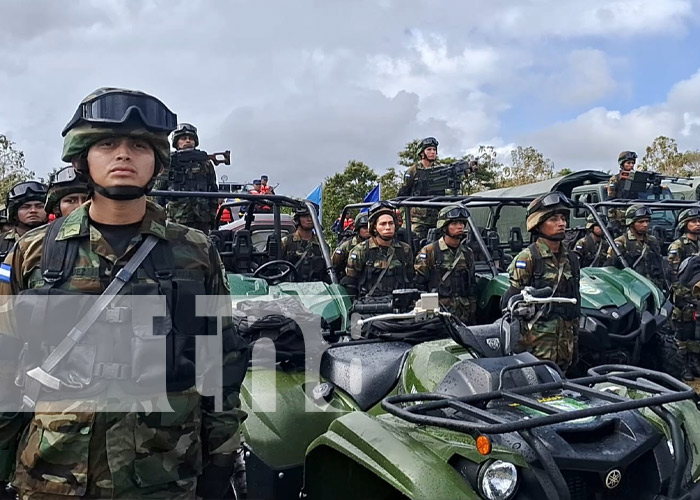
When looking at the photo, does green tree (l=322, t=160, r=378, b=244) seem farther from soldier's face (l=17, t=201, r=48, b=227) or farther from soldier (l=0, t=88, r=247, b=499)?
soldier (l=0, t=88, r=247, b=499)

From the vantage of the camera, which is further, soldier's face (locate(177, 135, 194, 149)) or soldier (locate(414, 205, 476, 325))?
soldier's face (locate(177, 135, 194, 149))

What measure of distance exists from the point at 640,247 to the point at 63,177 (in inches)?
239

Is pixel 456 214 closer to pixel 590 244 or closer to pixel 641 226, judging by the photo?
pixel 590 244

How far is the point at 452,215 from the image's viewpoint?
21.4ft

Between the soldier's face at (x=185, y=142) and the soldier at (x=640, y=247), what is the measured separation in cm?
449

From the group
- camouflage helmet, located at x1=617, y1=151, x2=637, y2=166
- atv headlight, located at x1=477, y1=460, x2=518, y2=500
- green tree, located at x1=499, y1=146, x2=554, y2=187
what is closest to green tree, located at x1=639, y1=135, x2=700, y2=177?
green tree, located at x1=499, y1=146, x2=554, y2=187

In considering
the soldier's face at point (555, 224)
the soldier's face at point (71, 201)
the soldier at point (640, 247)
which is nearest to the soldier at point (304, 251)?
the soldier's face at point (555, 224)

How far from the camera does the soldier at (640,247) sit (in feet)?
25.3

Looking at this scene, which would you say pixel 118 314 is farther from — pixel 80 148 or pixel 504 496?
pixel 504 496

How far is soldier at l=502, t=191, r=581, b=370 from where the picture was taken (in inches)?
207

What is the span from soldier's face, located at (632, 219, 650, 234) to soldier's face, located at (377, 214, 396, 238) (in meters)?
2.95

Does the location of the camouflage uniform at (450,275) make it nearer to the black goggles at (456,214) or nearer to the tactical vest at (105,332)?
the black goggles at (456,214)

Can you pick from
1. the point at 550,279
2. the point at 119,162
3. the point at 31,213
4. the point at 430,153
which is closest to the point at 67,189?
the point at 31,213

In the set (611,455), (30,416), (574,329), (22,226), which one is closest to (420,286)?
(574,329)
